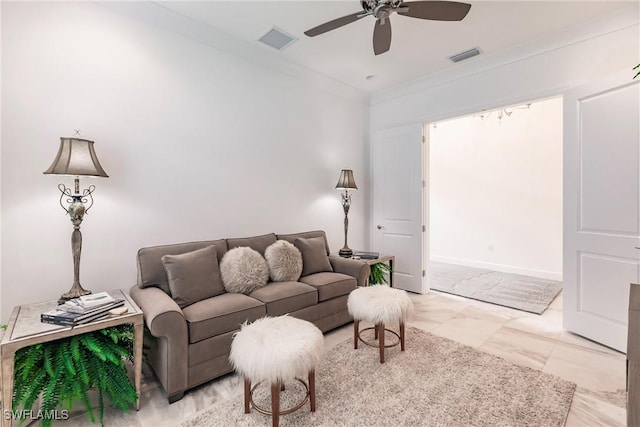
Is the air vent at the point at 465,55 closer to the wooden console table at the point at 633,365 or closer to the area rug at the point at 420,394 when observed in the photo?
the wooden console table at the point at 633,365

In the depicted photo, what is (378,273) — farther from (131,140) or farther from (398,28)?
(131,140)

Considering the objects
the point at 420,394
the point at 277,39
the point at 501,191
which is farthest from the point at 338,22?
the point at 501,191

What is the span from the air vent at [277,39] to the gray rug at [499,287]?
384 centimetres

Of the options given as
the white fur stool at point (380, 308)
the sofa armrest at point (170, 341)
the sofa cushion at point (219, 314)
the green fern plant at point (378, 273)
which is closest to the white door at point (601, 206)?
the white fur stool at point (380, 308)

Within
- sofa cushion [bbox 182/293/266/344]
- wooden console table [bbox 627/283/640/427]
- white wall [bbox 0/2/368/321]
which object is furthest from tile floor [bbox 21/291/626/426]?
white wall [bbox 0/2/368/321]

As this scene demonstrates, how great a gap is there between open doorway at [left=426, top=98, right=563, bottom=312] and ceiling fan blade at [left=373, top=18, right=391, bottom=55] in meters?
2.28

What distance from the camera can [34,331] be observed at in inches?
62.2

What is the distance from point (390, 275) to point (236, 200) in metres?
2.26

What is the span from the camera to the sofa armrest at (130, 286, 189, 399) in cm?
183

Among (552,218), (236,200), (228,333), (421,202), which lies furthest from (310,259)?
(552,218)

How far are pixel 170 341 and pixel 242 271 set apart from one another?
833 millimetres

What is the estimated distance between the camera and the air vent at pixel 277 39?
2959mm

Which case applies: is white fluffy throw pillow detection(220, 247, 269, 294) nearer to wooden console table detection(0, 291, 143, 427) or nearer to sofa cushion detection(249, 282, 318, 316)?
sofa cushion detection(249, 282, 318, 316)

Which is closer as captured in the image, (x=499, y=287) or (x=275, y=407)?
(x=275, y=407)
